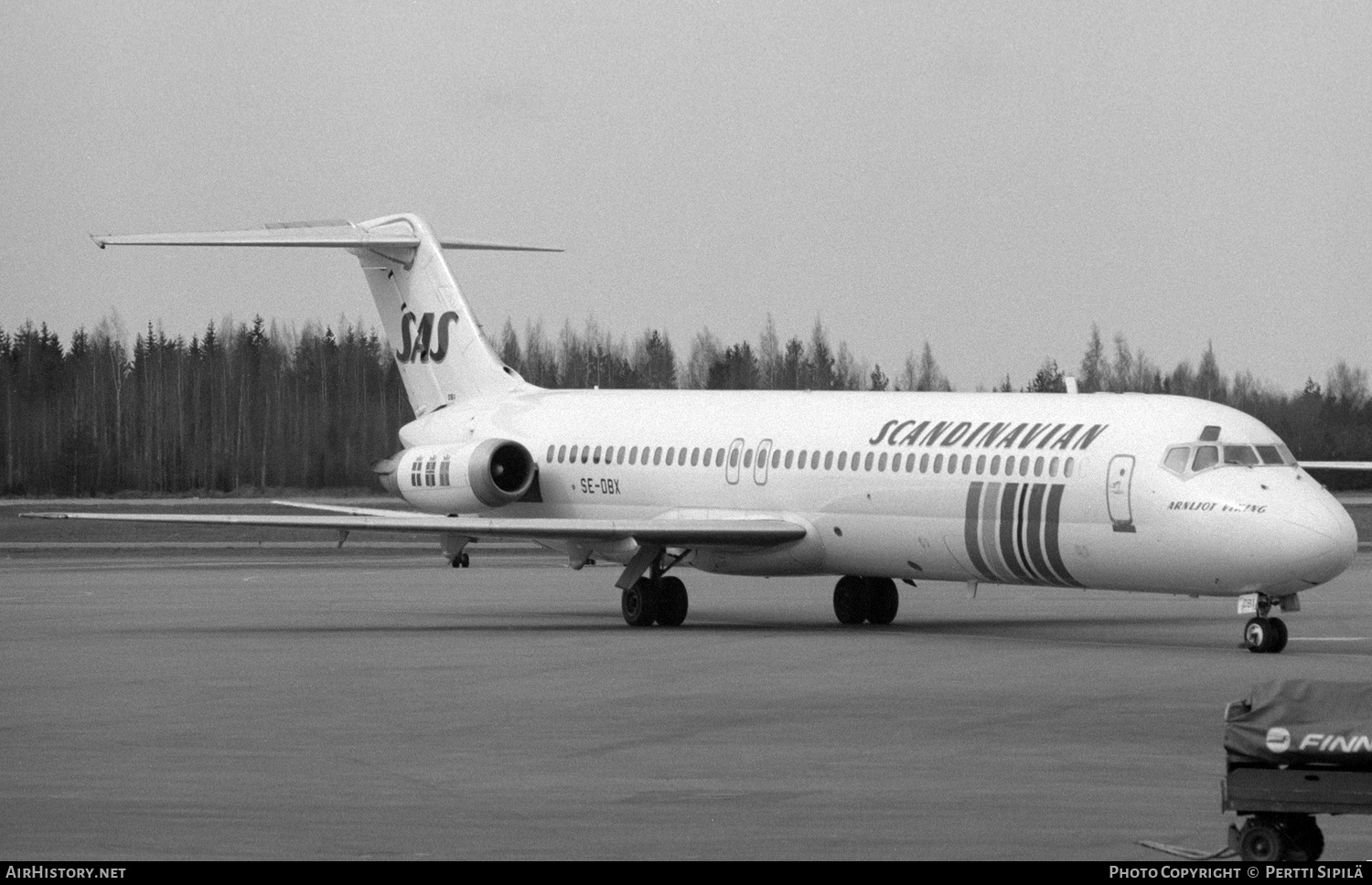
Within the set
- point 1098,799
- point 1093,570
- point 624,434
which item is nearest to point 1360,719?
point 1098,799

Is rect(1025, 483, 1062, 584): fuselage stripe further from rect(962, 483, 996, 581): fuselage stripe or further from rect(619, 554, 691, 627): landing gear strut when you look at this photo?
rect(619, 554, 691, 627): landing gear strut

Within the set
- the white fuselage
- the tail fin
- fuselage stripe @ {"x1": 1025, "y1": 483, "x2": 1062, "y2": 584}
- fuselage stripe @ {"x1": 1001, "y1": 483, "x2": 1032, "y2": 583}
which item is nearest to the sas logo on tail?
the tail fin

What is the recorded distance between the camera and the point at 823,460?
90.8 feet

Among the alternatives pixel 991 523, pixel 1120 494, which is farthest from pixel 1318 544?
pixel 991 523

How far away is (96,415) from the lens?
102312mm

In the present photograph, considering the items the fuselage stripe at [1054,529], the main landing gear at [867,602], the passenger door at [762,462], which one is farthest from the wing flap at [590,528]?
the fuselage stripe at [1054,529]

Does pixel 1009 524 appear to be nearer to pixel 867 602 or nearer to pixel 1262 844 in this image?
pixel 867 602

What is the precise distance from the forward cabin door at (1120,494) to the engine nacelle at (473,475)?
9.76 meters

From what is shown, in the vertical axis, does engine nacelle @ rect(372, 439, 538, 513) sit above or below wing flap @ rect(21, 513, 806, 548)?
above

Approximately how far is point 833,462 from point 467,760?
13.3m

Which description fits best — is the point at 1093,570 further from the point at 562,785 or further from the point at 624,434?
the point at 562,785

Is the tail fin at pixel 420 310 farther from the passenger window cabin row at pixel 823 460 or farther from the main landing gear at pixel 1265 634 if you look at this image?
the main landing gear at pixel 1265 634

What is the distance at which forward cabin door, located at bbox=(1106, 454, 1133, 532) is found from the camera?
952 inches

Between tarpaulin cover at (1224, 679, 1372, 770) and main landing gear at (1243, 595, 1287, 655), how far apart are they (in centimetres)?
1331
